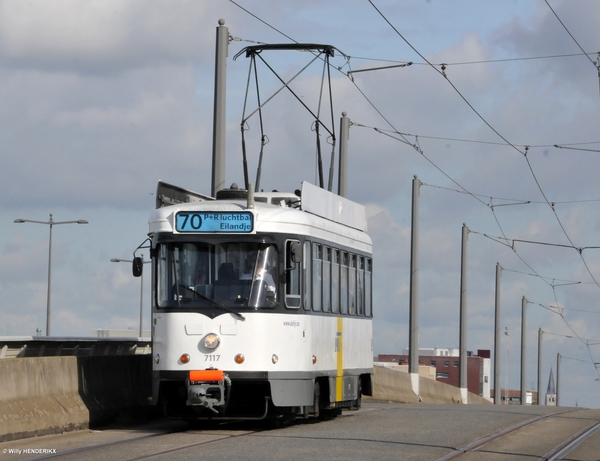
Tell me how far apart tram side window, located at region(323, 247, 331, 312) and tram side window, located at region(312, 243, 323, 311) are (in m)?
0.17

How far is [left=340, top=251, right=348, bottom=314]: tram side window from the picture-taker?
19.2 meters

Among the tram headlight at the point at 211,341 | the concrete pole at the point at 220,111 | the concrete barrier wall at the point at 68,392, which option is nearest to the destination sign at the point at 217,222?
the tram headlight at the point at 211,341

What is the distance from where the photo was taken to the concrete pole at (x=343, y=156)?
103 feet

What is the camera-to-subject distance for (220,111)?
21.0 metres

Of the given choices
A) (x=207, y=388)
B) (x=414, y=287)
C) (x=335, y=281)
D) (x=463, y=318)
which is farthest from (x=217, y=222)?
(x=463, y=318)

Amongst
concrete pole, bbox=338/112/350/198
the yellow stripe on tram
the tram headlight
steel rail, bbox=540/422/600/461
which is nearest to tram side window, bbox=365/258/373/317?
the yellow stripe on tram

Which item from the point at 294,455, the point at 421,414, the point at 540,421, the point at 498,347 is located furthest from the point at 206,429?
the point at 498,347

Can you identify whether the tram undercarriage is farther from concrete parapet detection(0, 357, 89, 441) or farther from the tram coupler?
concrete parapet detection(0, 357, 89, 441)

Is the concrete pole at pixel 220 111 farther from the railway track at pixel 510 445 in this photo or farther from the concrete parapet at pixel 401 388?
the concrete parapet at pixel 401 388

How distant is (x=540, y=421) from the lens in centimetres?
2092

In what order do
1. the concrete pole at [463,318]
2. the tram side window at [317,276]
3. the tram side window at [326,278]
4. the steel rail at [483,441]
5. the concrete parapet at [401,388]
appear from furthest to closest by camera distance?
the concrete pole at [463,318] → the concrete parapet at [401,388] → the tram side window at [326,278] → the tram side window at [317,276] → the steel rail at [483,441]

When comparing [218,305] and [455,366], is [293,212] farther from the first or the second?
[455,366]

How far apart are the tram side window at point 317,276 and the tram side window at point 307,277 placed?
0.75 ft

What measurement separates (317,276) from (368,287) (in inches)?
141
